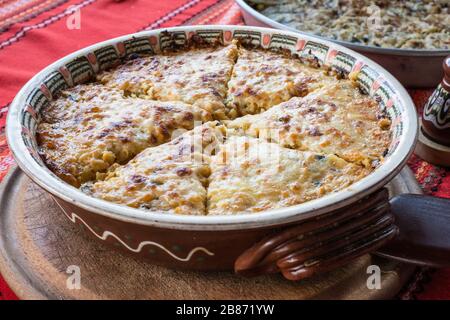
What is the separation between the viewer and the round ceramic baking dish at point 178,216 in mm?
1510

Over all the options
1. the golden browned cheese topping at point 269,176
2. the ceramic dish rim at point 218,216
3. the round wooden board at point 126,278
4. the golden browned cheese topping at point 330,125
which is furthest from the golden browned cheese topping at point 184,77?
the round wooden board at point 126,278

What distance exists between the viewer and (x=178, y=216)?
1.52m

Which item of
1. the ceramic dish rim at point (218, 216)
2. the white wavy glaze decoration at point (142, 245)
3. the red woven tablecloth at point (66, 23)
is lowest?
the red woven tablecloth at point (66, 23)

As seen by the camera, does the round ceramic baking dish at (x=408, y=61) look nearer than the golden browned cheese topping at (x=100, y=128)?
No

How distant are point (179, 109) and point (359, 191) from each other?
910 mm

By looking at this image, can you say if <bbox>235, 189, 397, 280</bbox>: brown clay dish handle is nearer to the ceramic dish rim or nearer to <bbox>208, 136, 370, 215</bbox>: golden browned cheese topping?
the ceramic dish rim

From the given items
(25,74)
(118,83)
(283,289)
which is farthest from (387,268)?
(25,74)

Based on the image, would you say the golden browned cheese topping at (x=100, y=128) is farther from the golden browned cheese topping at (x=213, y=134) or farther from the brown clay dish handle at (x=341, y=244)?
the brown clay dish handle at (x=341, y=244)

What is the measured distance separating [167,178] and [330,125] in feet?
2.29

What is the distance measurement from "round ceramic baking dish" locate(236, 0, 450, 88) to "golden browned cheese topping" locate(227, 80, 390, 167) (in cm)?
47

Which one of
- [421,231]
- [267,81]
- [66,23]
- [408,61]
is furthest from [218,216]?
[66,23]

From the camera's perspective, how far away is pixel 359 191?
1588 mm

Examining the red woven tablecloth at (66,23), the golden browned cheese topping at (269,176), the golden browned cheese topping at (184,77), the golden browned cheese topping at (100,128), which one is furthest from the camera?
the red woven tablecloth at (66,23)

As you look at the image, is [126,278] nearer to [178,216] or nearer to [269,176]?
[178,216]
